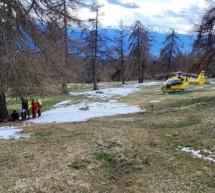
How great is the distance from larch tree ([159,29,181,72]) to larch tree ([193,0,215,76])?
39.5 m

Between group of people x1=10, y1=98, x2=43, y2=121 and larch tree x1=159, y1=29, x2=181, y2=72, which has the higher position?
larch tree x1=159, y1=29, x2=181, y2=72

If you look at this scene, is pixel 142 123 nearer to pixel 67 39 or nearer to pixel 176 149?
pixel 176 149

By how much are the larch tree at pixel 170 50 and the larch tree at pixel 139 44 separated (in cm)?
600

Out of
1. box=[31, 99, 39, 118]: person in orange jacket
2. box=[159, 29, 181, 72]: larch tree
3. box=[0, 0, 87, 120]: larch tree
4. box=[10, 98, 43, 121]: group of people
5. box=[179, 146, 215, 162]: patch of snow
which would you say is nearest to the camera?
box=[179, 146, 215, 162]: patch of snow

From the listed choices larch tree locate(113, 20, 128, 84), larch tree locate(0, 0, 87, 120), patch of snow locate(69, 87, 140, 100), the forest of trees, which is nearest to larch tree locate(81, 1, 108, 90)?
patch of snow locate(69, 87, 140, 100)

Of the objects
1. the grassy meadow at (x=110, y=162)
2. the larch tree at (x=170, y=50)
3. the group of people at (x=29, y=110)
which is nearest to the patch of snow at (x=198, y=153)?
the grassy meadow at (x=110, y=162)

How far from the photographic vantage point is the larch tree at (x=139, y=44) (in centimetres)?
5650

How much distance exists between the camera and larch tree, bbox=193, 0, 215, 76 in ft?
69.3

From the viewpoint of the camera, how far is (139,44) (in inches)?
2224

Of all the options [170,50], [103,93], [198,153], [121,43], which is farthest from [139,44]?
[198,153]

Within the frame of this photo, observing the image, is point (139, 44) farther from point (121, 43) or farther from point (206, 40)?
point (206, 40)

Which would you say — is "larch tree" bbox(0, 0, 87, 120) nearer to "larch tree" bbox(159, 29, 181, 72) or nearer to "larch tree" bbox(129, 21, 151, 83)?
"larch tree" bbox(129, 21, 151, 83)

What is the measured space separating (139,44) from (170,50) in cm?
810

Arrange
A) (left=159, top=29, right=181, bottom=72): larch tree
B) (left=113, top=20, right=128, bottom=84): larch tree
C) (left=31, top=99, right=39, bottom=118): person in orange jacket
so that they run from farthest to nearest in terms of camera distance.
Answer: (left=159, top=29, right=181, bottom=72): larch tree → (left=113, top=20, right=128, bottom=84): larch tree → (left=31, top=99, right=39, bottom=118): person in orange jacket
